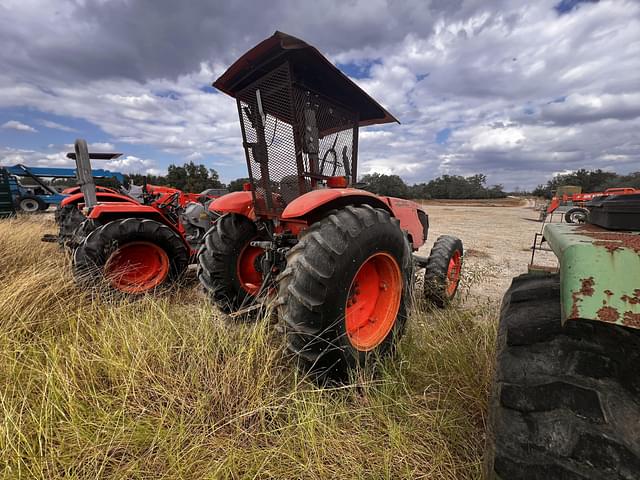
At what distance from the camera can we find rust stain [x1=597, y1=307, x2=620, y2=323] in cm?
74

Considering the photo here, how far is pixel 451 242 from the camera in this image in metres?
4.04

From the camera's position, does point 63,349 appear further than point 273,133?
No

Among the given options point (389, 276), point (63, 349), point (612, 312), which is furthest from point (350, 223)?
point (63, 349)

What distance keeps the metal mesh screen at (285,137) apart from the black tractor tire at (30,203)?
1775cm

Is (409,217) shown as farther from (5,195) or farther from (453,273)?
(5,195)

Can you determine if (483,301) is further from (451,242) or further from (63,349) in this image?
(63,349)

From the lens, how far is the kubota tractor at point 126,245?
12.2 feet

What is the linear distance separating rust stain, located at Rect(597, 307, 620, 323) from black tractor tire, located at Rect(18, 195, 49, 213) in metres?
20.1

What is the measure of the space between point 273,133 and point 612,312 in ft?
7.64

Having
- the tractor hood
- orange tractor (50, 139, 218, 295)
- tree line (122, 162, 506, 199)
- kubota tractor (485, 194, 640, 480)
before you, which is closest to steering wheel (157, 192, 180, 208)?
orange tractor (50, 139, 218, 295)

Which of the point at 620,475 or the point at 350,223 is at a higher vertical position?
the point at 350,223

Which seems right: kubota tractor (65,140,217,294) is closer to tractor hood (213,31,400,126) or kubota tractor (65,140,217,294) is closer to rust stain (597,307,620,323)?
tractor hood (213,31,400,126)

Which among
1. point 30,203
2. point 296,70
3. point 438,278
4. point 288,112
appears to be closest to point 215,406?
point 288,112

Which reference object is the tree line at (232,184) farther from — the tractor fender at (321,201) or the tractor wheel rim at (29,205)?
the tractor fender at (321,201)
